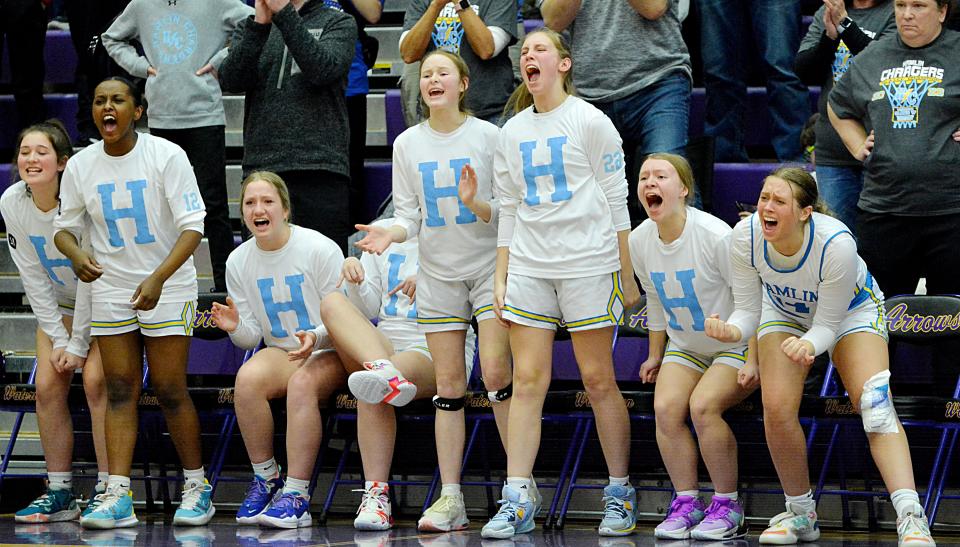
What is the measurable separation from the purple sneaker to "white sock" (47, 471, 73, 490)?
253 cm

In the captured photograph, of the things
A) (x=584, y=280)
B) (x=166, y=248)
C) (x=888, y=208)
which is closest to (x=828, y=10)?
(x=888, y=208)

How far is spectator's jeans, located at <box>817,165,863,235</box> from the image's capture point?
233 inches

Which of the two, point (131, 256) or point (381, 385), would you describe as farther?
point (131, 256)

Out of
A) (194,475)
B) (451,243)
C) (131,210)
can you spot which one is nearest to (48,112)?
(131,210)

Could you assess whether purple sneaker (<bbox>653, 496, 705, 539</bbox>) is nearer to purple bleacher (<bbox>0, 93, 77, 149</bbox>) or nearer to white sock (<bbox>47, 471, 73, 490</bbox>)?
white sock (<bbox>47, 471, 73, 490</bbox>)

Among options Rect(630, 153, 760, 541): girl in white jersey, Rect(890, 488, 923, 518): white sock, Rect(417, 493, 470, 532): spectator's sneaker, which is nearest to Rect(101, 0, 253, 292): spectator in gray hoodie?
Rect(417, 493, 470, 532): spectator's sneaker

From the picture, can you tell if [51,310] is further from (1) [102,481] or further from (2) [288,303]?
(2) [288,303]

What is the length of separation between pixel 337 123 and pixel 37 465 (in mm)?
2315

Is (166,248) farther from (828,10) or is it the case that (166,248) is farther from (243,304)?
(828,10)

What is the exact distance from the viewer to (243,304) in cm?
572

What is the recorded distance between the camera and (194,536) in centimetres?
504

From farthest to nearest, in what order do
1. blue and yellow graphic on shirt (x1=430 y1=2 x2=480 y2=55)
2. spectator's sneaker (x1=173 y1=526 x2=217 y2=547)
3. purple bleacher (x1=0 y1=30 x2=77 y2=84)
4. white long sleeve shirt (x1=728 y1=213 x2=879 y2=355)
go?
purple bleacher (x1=0 y1=30 x2=77 y2=84) < blue and yellow graphic on shirt (x1=430 y1=2 x2=480 y2=55) < spectator's sneaker (x1=173 y1=526 x2=217 y2=547) < white long sleeve shirt (x1=728 y1=213 x2=879 y2=355)

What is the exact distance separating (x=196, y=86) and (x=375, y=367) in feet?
7.51

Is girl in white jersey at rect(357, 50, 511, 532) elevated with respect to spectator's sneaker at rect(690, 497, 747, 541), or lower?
elevated
